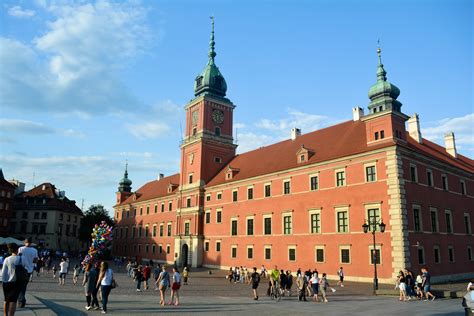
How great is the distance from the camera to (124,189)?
7644 cm

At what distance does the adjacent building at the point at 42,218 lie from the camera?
69625 mm

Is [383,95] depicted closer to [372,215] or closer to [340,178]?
[340,178]

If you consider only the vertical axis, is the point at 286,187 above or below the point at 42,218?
above

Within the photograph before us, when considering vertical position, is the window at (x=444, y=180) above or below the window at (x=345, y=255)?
above

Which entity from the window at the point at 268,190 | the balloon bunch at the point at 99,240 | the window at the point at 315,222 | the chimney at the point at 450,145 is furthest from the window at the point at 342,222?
the balloon bunch at the point at 99,240

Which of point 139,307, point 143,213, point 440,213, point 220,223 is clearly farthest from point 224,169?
point 139,307

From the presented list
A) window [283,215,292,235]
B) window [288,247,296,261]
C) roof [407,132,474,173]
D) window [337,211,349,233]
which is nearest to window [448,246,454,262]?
roof [407,132,474,173]

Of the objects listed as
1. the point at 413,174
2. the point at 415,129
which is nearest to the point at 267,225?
the point at 413,174

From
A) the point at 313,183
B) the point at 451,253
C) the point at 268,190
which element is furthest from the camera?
the point at 268,190

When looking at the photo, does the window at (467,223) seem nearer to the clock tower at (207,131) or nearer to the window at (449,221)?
the window at (449,221)

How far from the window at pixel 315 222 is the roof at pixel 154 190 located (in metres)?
28.7

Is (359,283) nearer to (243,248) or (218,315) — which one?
(243,248)

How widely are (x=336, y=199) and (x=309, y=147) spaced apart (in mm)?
8399

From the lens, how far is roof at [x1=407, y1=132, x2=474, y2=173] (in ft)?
105
